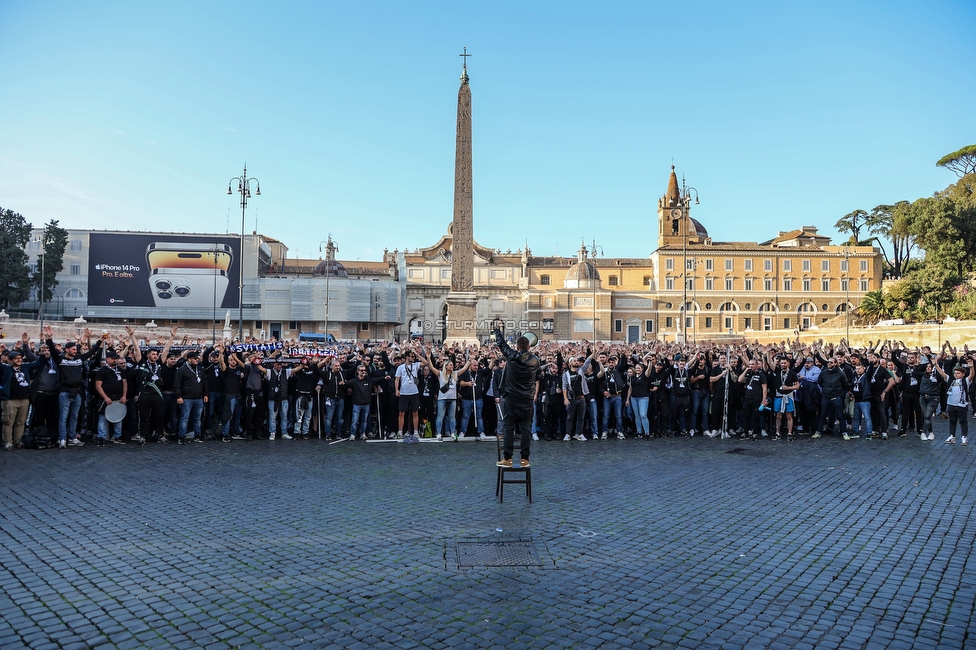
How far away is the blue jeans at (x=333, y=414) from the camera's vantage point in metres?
12.8

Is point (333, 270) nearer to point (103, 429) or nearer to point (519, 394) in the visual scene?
point (103, 429)

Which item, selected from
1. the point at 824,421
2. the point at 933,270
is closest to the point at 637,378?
the point at 824,421

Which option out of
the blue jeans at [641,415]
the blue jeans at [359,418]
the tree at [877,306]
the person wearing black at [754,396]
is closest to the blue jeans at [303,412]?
the blue jeans at [359,418]

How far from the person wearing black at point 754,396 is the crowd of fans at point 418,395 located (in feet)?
0.08

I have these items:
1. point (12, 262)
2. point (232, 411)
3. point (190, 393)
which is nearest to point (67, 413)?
point (190, 393)

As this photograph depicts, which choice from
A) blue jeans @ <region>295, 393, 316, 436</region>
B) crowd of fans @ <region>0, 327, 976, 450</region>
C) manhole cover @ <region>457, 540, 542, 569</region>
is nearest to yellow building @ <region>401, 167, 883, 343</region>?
crowd of fans @ <region>0, 327, 976, 450</region>

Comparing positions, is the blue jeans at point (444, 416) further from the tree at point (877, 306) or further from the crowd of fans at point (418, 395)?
the tree at point (877, 306)

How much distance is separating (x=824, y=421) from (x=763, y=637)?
10905mm

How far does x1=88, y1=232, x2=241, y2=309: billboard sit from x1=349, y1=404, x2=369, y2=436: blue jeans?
5226cm

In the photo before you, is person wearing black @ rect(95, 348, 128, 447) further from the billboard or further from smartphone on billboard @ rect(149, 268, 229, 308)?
smartphone on billboard @ rect(149, 268, 229, 308)

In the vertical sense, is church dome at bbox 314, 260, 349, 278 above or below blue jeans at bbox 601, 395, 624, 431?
above

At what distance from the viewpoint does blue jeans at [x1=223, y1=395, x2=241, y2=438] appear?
40.6 feet

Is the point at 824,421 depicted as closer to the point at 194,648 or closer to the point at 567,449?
the point at 567,449

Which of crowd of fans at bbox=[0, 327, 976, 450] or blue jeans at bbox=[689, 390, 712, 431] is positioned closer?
crowd of fans at bbox=[0, 327, 976, 450]
